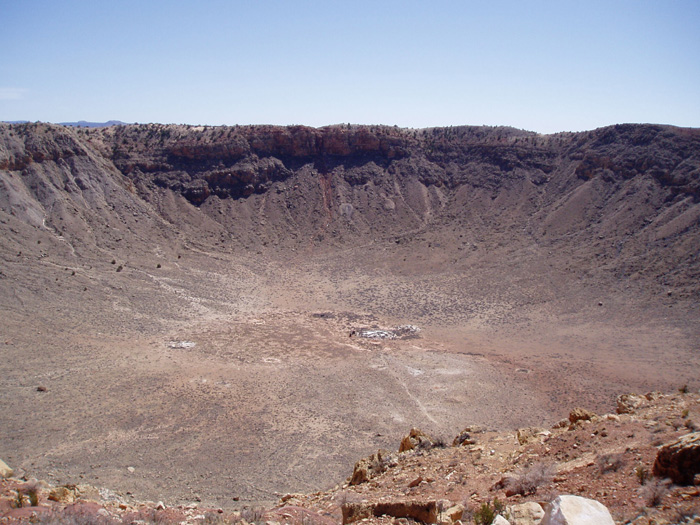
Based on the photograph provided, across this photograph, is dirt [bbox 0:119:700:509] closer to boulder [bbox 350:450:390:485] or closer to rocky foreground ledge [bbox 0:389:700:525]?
boulder [bbox 350:450:390:485]

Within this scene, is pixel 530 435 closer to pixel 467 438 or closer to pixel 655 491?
pixel 467 438

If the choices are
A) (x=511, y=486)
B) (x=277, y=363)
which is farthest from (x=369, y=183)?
(x=511, y=486)

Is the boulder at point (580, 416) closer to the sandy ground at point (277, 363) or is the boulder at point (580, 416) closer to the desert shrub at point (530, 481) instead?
the desert shrub at point (530, 481)

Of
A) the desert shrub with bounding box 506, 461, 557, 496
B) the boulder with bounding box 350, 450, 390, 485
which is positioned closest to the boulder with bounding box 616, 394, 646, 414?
the desert shrub with bounding box 506, 461, 557, 496

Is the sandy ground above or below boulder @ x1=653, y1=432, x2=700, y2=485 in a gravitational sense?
below

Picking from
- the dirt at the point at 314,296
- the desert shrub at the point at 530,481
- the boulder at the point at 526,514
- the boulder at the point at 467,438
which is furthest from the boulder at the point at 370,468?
the boulder at the point at 526,514

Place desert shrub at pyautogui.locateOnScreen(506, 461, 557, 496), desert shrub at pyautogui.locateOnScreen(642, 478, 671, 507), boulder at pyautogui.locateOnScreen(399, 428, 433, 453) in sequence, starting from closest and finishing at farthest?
1. desert shrub at pyautogui.locateOnScreen(642, 478, 671, 507)
2. desert shrub at pyautogui.locateOnScreen(506, 461, 557, 496)
3. boulder at pyautogui.locateOnScreen(399, 428, 433, 453)
